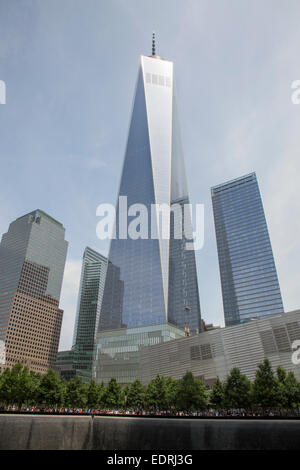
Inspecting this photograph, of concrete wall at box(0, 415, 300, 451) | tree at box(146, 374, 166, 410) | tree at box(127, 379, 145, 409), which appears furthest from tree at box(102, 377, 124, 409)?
concrete wall at box(0, 415, 300, 451)

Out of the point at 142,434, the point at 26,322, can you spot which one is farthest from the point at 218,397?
the point at 26,322

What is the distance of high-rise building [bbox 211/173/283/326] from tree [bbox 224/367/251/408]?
302 ft

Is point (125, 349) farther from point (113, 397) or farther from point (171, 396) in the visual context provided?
point (171, 396)

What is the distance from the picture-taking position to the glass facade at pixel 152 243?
125 meters

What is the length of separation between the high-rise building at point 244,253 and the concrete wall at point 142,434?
141 m

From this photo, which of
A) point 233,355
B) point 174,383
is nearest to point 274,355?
point 233,355

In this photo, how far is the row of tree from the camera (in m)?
48.2

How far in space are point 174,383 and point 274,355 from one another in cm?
2118

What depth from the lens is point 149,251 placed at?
132250 mm

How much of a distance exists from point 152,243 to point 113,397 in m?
77.8

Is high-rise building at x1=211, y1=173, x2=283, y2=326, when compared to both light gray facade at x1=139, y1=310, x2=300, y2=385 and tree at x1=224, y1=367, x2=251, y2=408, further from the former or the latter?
tree at x1=224, y1=367, x2=251, y2=408
